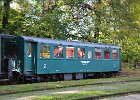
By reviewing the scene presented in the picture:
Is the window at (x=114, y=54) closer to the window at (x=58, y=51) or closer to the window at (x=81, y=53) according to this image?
the window at (x=81, y=53)

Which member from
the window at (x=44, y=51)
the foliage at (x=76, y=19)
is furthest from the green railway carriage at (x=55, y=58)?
the foliage at (x=76, y=19)

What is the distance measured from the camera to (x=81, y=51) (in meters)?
29.4

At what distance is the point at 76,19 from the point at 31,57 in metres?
16.6

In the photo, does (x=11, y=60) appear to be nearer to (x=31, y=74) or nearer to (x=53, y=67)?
(x=31, y=74)

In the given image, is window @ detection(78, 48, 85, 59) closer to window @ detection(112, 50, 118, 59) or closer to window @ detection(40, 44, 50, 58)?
window @ detection(40, 44, 50, 58)

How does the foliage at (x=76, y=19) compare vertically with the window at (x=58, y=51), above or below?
above

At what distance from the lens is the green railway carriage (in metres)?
24.7

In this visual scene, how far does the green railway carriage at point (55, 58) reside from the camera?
2467cm

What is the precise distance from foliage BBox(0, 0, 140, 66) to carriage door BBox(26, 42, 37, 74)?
10845mm

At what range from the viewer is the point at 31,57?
990 inches

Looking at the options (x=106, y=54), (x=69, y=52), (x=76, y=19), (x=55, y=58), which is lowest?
(x=55, y=58)

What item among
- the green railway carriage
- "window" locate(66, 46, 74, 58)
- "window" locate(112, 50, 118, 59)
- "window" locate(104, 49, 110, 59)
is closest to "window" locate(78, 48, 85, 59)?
the green railway carriage

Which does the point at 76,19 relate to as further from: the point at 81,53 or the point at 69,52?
the point at 69,52

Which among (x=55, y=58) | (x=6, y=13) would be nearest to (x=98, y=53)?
(x=55, y=58)
